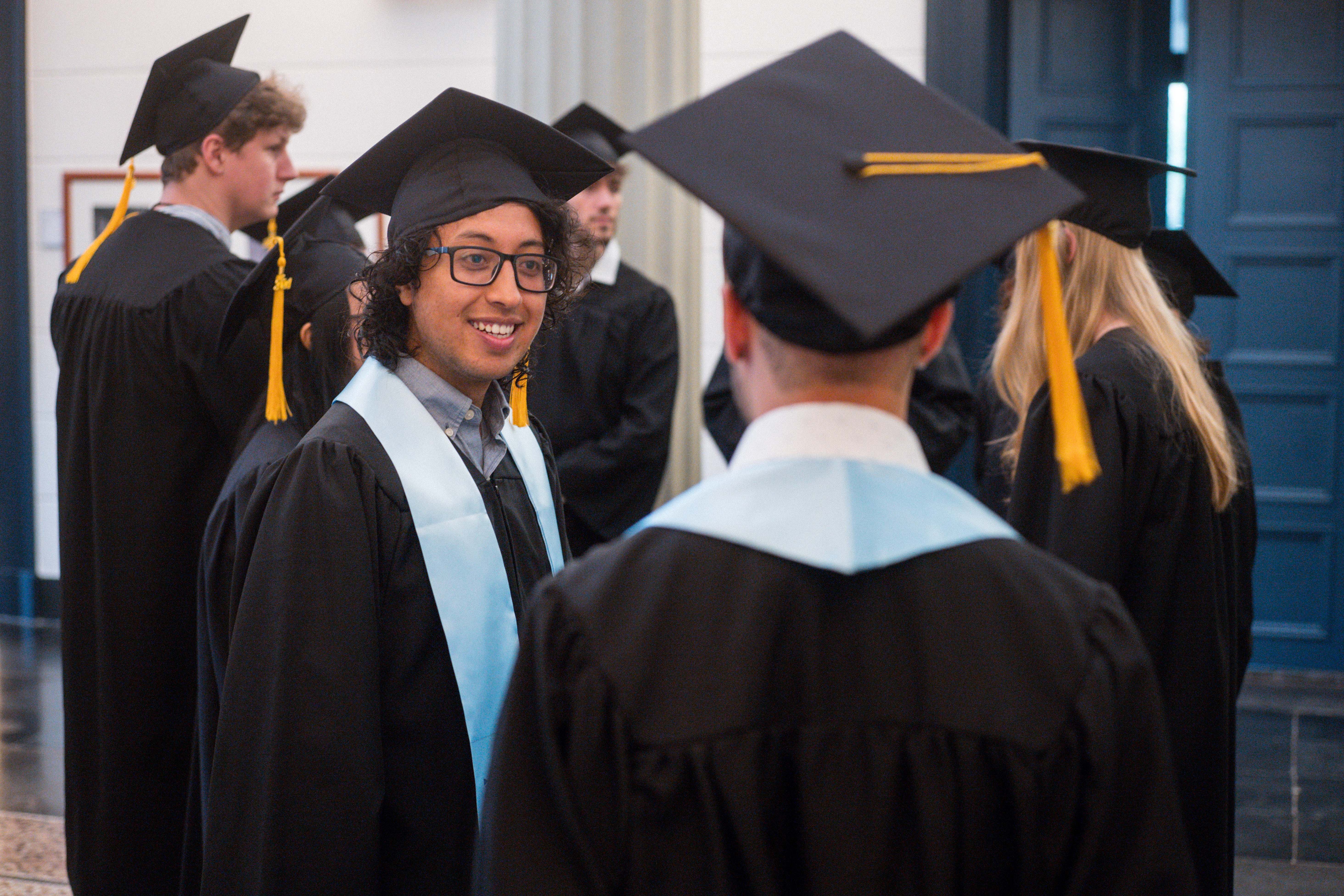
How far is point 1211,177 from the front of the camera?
5.52 metres

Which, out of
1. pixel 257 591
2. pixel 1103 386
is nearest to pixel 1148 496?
pixel 1103 386

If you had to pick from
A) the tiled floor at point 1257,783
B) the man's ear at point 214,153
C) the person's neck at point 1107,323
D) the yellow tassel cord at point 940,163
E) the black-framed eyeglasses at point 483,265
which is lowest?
the tiled floor at point 1257,783

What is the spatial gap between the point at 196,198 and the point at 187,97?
26 cm

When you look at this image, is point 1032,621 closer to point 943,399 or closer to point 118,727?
point 118,727

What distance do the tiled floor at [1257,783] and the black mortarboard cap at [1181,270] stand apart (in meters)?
1.63

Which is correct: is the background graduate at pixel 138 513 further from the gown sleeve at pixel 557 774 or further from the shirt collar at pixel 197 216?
the gown sleeve at pixel 557 774

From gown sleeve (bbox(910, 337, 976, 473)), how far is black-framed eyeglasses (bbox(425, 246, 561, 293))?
7.10 feet

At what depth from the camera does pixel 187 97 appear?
338 cm

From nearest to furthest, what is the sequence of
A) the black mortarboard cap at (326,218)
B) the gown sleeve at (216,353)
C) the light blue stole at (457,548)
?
the light blue stole at (457,548) → the black mortarboard cap at (326,218) → the gown sleeve at (216,353)

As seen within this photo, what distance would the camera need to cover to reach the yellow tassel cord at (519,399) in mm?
2324

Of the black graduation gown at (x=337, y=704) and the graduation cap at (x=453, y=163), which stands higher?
the graduation cap at (x=453, y=163)

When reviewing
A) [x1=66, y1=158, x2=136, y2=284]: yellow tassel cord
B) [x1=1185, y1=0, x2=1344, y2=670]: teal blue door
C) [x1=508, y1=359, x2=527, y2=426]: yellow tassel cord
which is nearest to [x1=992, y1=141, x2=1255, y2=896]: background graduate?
[x1=508, y1=359, x2=527, y2=426]: yellow tassel cord

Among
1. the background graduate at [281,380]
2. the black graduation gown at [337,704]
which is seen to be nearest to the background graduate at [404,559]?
the black graduation gown at [337,704]

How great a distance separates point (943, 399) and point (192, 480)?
7.61 feet
